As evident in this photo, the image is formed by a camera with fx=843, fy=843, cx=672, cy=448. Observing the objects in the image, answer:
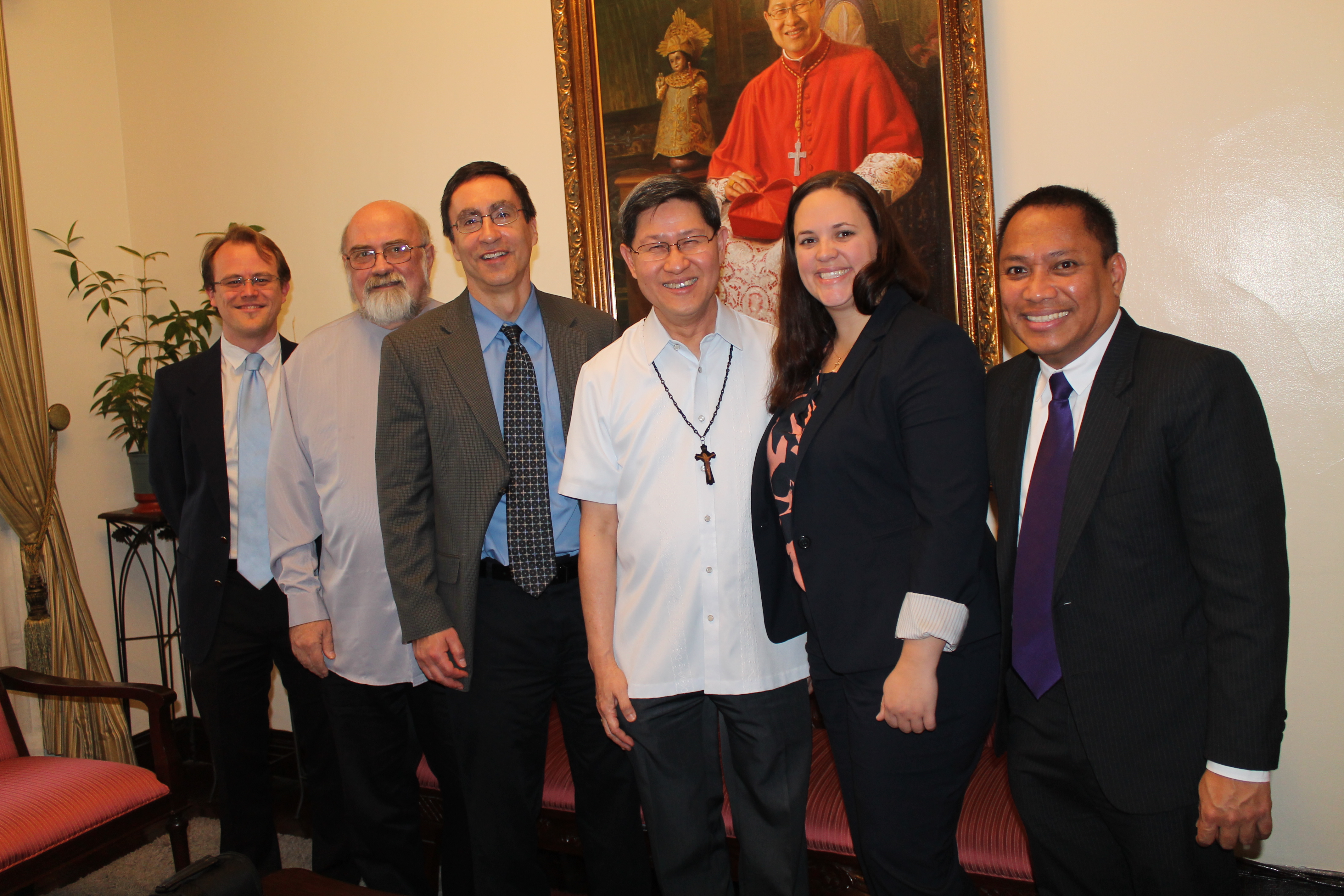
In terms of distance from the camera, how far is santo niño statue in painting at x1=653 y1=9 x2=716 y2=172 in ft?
9.37

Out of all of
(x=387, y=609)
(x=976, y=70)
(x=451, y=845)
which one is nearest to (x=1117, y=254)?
(x=976, y=70)

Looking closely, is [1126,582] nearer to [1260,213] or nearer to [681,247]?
[681,247]

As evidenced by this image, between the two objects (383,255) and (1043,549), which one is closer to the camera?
(1043,549)

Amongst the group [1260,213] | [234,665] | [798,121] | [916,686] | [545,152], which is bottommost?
[234,665]

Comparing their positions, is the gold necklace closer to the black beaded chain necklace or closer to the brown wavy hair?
the brown wavy hair

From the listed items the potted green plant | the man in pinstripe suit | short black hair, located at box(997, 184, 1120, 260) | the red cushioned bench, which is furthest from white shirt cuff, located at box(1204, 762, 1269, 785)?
the potted green plant

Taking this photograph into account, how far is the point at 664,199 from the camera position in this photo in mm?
1749

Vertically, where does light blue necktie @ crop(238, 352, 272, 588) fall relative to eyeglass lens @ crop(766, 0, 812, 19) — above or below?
below

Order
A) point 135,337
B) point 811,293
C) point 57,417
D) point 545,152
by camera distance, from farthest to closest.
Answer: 1. point 135,337
2. point 57,417
3. point 545,152
4. point 811,293

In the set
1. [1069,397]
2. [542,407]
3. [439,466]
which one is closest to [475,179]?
[542,407]

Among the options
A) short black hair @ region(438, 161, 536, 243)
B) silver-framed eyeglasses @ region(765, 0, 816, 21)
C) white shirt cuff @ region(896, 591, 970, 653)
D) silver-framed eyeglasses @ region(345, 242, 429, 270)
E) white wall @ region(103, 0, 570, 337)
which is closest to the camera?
white shirt cuff @ region(896, 591, 970, 653)

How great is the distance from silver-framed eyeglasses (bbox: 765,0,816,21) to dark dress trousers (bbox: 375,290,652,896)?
1401 mm

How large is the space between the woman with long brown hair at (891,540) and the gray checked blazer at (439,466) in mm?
725

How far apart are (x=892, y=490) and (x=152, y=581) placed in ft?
12.5
